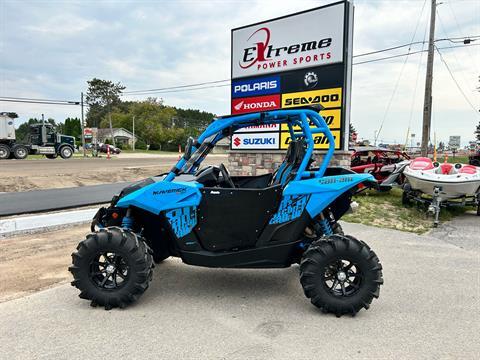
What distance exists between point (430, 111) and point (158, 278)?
16.6 metres

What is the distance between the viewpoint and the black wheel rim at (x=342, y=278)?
326cm

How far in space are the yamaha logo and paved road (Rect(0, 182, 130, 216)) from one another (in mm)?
5343

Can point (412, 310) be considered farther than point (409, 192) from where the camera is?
No

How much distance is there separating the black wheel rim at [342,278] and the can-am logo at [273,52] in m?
5.73

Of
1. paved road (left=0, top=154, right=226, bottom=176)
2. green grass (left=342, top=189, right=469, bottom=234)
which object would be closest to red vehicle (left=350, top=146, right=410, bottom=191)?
green grass (left=342, top=189, right=469, bottom=234)

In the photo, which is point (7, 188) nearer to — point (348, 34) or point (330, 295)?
point (348, 34)

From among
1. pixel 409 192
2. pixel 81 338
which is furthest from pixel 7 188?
pixel 409 192

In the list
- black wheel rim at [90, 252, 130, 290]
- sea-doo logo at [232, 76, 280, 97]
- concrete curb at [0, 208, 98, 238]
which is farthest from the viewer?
sea-doo logo at [232, 76, 280, 97]

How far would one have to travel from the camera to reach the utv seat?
3661mm

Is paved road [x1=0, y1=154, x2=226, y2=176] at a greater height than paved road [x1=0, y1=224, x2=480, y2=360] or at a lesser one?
greater

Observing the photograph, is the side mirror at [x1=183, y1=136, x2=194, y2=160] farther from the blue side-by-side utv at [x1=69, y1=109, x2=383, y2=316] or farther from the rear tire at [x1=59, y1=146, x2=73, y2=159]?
the rear tire at [x1=59, y1=146, x2=73, y2=159]

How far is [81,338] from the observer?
110 inches

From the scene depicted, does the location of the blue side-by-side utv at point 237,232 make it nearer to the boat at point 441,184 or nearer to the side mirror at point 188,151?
the side mirror at point 188,151

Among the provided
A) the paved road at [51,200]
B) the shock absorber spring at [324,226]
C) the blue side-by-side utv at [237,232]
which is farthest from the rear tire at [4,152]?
the shock absorber spring at [324,226]
